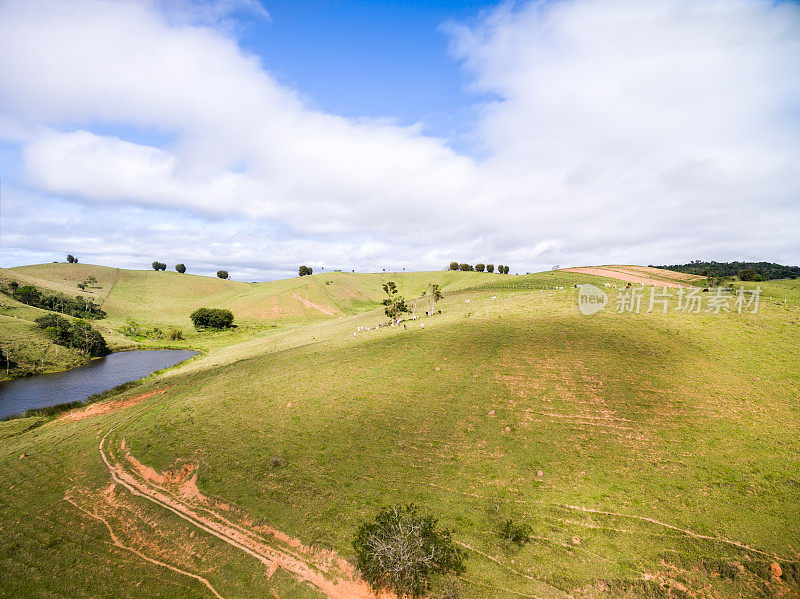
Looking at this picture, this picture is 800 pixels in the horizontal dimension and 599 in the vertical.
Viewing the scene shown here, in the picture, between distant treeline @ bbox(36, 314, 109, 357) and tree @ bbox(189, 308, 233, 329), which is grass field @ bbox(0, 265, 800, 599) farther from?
tree @ bbox(189, 308, 233, 329)

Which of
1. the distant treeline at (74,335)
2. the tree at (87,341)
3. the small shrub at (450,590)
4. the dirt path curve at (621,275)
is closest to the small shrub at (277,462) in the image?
the small shrub at (450,590)

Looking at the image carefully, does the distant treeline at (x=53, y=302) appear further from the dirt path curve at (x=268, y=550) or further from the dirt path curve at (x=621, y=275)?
the dirt path curve at (x=621, y=275)

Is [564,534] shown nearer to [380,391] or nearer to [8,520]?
[380,391]

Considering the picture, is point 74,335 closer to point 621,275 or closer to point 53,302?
point 53,302

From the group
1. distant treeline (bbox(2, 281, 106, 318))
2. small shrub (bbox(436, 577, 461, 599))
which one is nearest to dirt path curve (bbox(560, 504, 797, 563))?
small shrub (bbox(436, 577, 461, 599))

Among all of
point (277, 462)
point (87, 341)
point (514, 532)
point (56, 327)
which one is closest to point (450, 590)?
point (514, 532)

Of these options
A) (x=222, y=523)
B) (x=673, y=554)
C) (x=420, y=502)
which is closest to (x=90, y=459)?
(x=222, y=523)
